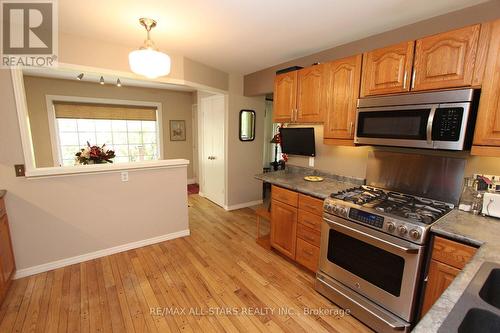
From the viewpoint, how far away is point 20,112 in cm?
213

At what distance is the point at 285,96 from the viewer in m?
2.77

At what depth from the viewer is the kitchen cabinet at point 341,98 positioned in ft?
6.97

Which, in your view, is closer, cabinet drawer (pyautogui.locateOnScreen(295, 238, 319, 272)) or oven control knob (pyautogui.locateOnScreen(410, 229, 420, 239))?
oven control knob (pyautogui.locateOnScreen(410, 229, 420, 239))

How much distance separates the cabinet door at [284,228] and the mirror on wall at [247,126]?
6.16 feet

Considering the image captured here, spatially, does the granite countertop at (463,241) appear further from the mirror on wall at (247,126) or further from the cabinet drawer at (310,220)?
the mirror on wall at (247,126)

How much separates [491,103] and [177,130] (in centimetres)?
554

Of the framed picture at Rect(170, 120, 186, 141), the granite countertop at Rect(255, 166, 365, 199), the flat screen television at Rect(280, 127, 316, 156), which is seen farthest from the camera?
the framed picture at Rect(170, 120, 186, 141)

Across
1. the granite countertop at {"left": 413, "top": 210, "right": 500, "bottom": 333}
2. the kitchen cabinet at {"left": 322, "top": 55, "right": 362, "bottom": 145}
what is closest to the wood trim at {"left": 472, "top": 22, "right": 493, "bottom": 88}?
the kitchen cabinet at {"left": 322, "top": 55, "right": 362, "bottom": 145}

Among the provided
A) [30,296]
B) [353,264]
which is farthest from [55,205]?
[353,264]

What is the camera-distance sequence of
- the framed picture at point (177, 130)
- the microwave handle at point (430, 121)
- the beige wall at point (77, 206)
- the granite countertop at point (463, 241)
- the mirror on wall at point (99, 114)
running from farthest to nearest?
the framed picture at point (177, 130), the mirror on wall at point (99, 114), the beige wall at point (77, 206), the microwave handle at point (430, 121), the granite countertop at point (463, 241)

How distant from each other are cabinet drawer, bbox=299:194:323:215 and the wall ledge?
1.64 m

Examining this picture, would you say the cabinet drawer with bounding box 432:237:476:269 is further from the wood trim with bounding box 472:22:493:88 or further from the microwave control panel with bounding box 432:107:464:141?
the wood trim with bounding box 472:22:493:88

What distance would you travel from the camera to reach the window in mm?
4629

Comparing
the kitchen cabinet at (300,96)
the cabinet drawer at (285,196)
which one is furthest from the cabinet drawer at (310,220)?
the kitchen cabinet at (300,96)
